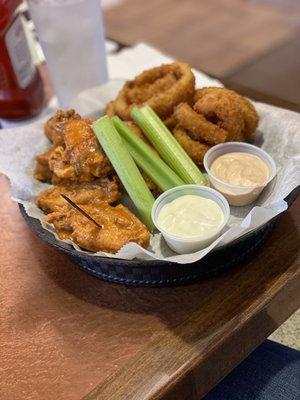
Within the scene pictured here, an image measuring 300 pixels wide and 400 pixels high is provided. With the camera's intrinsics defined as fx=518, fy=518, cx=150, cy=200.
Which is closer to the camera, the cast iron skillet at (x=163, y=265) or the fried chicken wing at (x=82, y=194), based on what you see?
the cast iron skillet at (x=163, y=265)

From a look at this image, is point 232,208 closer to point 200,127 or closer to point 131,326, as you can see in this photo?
point 200,127

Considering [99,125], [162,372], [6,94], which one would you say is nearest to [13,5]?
[6,94]

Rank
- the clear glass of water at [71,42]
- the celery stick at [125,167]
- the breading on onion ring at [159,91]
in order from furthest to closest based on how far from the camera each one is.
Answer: the clear glass of water at [71,42], the breading on onion ring at [159,91], the celery stick at [125,167]

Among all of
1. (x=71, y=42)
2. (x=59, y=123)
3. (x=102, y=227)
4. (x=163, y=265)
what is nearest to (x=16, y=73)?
(x=71, y=42)

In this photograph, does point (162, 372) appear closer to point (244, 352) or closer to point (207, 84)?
point (244, 352)

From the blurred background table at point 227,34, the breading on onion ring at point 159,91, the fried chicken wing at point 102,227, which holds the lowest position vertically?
the blurred background table at point 227,34

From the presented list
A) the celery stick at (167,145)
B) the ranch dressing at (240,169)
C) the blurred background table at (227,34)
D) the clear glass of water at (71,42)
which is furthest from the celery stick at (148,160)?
the blurred background table at (227,34)

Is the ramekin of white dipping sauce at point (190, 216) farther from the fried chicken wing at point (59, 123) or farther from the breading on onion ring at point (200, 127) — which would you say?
the fried chicken wing at point (59, 123)
